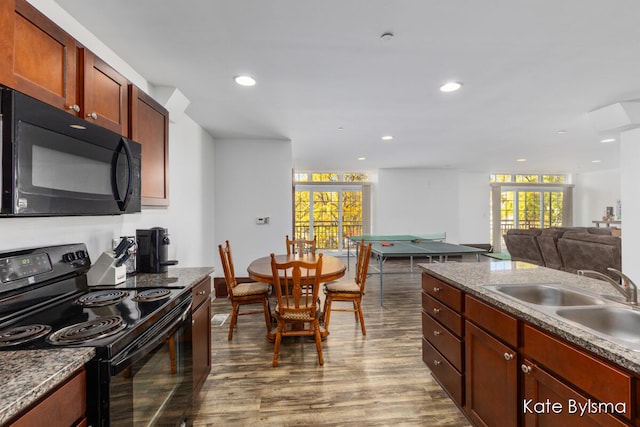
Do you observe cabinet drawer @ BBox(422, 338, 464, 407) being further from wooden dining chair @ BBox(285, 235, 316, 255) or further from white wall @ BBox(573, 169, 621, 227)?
white wall @ BBox(573, 169, 621, 227)

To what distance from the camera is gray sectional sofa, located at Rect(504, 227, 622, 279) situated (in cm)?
461

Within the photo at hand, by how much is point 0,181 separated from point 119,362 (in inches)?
28.3

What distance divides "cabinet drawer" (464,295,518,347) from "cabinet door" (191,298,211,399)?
5.27 ft

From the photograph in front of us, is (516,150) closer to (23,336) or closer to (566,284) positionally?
(566,284)

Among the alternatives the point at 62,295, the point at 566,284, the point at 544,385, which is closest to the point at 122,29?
the point at 62,295

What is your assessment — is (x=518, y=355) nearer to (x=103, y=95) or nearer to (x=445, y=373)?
(x=445, y=373)

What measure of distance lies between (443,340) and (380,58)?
198 cm

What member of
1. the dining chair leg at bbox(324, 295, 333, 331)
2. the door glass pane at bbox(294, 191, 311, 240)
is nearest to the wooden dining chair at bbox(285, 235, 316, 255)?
the dining chair leg at bbox(324, 295, 333, 331)

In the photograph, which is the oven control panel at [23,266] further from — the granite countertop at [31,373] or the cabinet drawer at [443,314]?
the cabinet drawer at [443,314]

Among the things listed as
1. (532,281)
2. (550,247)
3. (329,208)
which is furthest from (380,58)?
(329,208)

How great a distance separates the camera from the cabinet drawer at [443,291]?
1788mm

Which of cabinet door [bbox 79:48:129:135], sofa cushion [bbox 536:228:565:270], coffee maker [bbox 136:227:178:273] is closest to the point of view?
cabinet door [bbox 79:48:129:135]

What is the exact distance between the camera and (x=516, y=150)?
5.45 metres

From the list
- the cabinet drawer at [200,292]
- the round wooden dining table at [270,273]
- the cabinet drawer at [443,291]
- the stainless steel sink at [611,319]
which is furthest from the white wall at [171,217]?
the stainless steel sink at [611,319]
